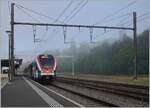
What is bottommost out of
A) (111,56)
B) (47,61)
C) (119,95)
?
(119,95)

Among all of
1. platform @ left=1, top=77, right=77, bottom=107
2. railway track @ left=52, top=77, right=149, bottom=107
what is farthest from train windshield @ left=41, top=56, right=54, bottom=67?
platform @ left=1, top=77, right=77, bottom=107

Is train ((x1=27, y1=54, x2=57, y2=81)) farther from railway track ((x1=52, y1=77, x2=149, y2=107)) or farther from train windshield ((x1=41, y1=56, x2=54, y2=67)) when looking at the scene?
railway track ((x1=52, y1=77, x2=149, y2=107))

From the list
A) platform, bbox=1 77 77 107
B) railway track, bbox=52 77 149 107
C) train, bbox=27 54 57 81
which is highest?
train, bbox=27 54 57 81

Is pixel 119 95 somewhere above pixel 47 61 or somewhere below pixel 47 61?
below

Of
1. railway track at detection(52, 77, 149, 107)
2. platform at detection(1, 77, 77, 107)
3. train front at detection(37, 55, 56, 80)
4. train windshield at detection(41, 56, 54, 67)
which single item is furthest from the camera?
train windshield at detection(41, 56, 54, 67)

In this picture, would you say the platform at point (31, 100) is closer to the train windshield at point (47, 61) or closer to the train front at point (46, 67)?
the train front at point (46, 67)

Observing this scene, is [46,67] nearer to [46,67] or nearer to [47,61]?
[46,67]

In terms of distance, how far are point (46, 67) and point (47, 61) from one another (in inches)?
28.2

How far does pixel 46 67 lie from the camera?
133 feet

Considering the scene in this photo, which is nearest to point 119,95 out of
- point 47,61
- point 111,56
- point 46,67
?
point 46,67

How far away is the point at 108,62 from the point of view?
294ft

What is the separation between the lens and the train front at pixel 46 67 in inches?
1588

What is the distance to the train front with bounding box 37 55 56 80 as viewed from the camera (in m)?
40.3

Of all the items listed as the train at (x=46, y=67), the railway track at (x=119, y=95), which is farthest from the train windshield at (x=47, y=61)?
the railway track at (x=119, y=95)
